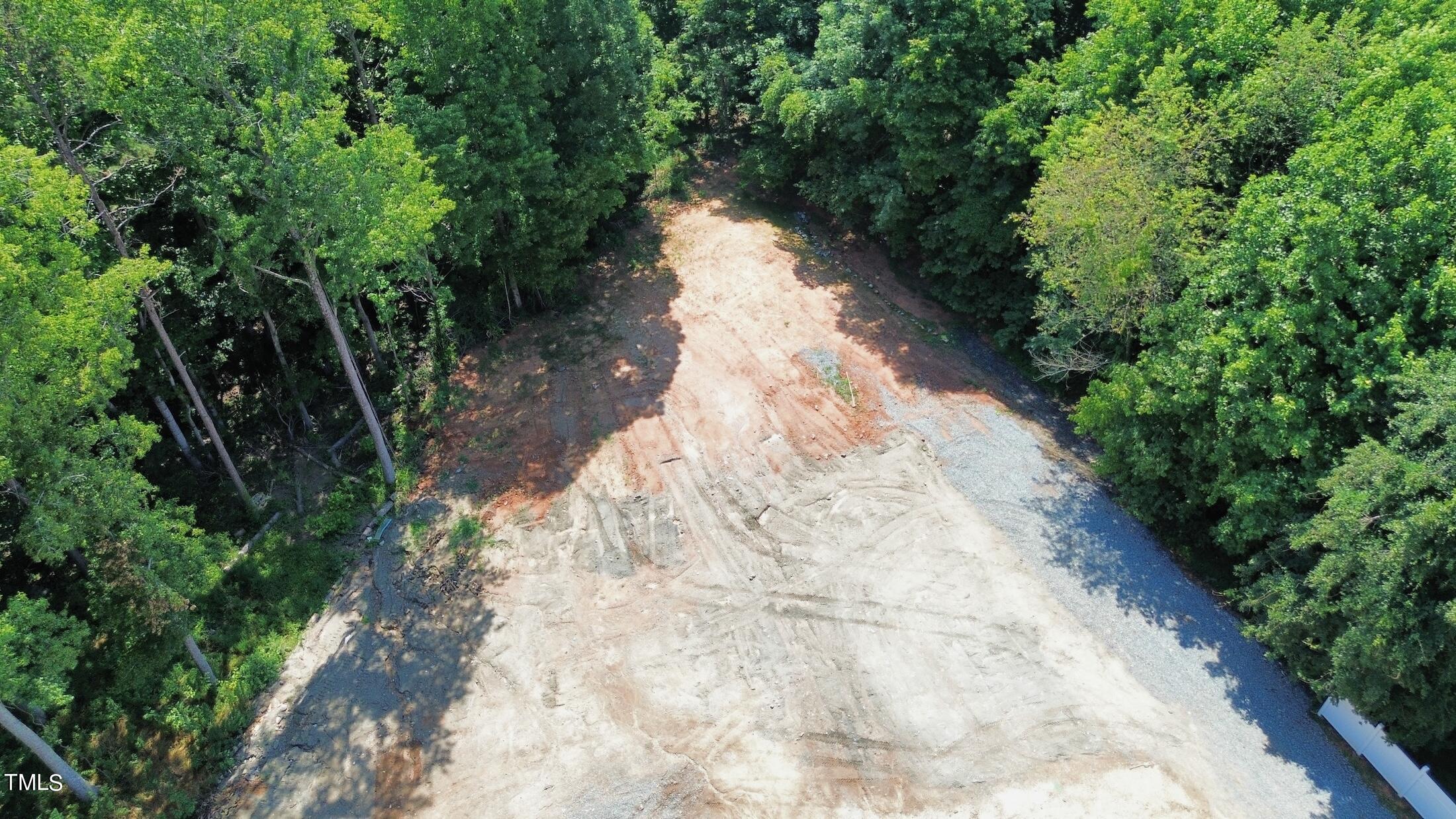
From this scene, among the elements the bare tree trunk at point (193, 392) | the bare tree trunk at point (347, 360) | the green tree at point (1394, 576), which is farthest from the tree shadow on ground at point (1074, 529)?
the bare tree trunk at point (193, 392)

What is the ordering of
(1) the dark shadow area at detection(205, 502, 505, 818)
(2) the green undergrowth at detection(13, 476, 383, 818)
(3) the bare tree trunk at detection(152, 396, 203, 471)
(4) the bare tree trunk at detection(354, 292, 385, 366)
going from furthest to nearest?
(4) the bare tree trunk at detection(354, 292, 385, 366), (3) the bare tree trunk at detection(152, 396, 203, 471), (1) the dark shadow area at detection(205, 502, 505, 818), (2) the green undergrowth at detection(13, 476, 383, 818)

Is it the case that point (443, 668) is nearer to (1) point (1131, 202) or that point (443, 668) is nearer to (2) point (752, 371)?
(2) point (752, 371)

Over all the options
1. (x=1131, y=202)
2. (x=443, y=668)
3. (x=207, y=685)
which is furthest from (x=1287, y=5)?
(x=207, y=685)

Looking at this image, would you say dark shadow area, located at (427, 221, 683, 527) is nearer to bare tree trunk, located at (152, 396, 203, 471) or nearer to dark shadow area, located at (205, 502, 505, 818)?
dark shadow area, located at (205, 502, 505, 818)

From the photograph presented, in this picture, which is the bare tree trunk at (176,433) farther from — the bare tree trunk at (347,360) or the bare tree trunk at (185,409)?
the bare tree trunk at (347,360)

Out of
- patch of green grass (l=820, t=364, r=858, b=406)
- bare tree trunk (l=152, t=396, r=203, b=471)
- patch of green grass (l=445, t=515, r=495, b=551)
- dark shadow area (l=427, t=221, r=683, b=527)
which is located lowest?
patch of green grass (l=445, t=515, r=495, b=551)

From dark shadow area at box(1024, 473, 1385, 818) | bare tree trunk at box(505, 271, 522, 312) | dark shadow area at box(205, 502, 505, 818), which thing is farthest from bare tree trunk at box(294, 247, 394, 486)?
dark shadow area at box(1024, 473, 1385, 818)
